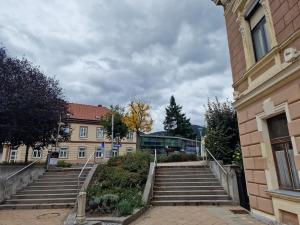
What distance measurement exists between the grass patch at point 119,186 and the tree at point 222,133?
11.7 feet

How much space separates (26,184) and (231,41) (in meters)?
10.9

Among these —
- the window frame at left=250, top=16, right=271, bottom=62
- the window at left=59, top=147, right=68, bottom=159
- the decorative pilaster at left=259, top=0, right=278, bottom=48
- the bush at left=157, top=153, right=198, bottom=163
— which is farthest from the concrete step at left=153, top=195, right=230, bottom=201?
the window at left=59, top=147, right=68, bottom=159

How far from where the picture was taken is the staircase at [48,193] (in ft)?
30.4

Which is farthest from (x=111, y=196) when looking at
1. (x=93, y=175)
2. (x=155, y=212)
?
(x=93, y=175)

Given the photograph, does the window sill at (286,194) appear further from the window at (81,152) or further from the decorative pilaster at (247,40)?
the window at (81,152)

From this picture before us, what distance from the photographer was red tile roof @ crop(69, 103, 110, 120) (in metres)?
39.8

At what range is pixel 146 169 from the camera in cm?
1174

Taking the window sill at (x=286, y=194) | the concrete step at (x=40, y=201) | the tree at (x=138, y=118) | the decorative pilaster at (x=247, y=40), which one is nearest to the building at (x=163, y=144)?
the tree at (x=138, y=118)

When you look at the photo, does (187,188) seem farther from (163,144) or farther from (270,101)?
(163,144)

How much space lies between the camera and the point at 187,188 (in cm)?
1005

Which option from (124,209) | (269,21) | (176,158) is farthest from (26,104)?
(176,158)

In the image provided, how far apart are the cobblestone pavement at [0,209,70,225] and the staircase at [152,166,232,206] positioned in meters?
3.47

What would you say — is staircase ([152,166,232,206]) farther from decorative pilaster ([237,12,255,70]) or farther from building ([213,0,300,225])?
decorative pilaster ([237,12,255,70])

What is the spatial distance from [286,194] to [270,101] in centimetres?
220
